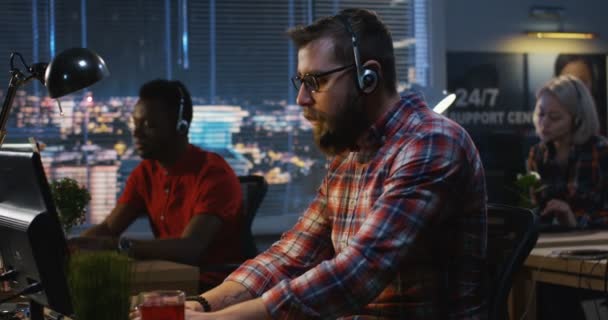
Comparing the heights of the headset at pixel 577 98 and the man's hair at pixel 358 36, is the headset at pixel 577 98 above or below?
below

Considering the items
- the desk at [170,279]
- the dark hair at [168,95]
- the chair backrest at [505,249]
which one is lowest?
the desk at [170,279]

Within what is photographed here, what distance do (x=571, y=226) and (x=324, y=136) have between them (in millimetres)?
2499

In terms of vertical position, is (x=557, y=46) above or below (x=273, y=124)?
above

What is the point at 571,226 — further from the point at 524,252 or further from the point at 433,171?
the point at 433,171

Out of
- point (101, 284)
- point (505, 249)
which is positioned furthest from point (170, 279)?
point (101, 284)

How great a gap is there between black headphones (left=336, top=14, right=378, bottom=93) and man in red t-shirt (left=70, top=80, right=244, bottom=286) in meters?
1.67

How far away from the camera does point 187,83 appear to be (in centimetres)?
522

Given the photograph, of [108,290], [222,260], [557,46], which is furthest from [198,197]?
[557,46]

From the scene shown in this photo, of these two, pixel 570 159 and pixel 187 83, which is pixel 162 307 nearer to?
pixel 570 159

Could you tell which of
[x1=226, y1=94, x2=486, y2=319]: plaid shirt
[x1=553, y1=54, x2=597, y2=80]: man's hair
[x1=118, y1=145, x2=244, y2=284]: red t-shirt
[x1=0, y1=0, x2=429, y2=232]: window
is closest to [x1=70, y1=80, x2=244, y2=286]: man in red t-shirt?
[x1=118, y1=145, x2=244, y2=284]: red t-shirt

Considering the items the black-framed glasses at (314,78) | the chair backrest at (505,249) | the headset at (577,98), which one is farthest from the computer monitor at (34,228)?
the headset at (577,98)

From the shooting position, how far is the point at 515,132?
5957 mm

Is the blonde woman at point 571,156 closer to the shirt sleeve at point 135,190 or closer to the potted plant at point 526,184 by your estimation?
the potted plant at point 526,184

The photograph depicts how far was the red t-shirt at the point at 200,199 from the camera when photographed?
3686 millimetres
